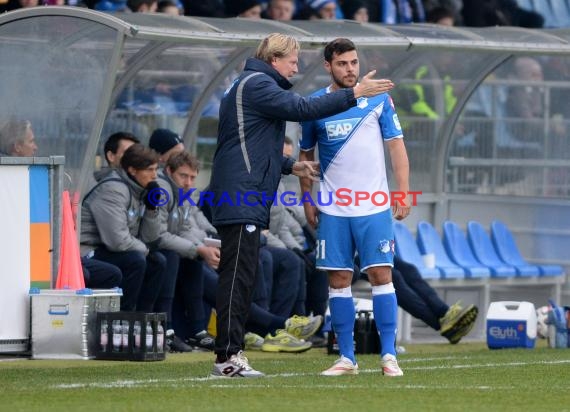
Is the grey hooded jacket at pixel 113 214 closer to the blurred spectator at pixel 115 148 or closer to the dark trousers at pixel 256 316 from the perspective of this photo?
the blurred spectator at pixel 115 148

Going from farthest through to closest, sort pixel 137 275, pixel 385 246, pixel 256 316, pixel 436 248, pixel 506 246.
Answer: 1. pixel 506 246
2. pixel 436 248
3. pixel 256 316
4. pixel 137 275
5. pixel 385 246

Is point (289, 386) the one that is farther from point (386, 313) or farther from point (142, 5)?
point (142, 5)

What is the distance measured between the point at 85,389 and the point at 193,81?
5.74m

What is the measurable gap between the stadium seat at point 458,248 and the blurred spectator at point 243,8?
2934 mm

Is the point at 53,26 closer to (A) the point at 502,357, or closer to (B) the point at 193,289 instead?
(B) the point at 193,289

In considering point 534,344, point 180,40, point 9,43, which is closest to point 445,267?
point 534,344

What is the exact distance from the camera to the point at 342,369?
9.70 meters

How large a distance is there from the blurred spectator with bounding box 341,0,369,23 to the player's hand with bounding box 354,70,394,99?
969cm

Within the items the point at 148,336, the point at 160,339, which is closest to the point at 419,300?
the point at 160,339

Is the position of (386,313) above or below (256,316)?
above

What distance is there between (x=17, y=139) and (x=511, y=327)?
4447mm

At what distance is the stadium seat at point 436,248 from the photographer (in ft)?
49.5

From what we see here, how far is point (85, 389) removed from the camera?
8.64 metres

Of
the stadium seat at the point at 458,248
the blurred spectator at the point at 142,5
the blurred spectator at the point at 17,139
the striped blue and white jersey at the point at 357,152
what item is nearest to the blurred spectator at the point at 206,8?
the blurred spectator at the point at 142,5
